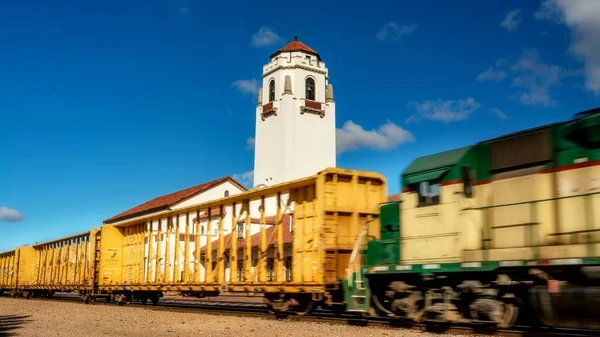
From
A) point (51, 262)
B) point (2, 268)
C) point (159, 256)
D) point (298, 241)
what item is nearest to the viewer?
point (298, 241)

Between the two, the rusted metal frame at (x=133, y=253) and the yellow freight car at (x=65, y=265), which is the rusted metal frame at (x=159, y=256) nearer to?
the rusted metal frame at (x=133, y=253)

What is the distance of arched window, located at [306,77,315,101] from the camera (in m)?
63.0

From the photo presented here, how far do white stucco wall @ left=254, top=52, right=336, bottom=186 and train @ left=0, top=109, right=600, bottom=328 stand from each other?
4342 centimetres

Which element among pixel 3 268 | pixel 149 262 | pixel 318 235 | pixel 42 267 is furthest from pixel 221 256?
pixel 3 268

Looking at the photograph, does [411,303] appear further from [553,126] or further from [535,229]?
[553,126]

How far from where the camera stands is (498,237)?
34.3 ft

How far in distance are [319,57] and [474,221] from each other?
182 ft

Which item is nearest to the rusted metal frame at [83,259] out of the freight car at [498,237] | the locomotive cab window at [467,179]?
the freight car at [498,237]

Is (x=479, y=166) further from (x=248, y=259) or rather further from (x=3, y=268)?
(x=3, y=268)

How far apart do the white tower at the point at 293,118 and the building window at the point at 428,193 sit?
159ft

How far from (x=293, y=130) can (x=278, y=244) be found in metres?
46.4

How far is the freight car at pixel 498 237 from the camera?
30.3 ft

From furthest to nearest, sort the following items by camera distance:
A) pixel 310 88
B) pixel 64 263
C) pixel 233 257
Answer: pixel 310 88
pixel 64 263
pixel 233 257

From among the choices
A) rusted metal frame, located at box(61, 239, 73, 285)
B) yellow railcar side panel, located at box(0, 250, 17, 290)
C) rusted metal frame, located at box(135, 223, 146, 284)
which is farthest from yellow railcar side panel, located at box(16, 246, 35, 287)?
rusted metal frame, located at box(135, 223, 146, 284)
